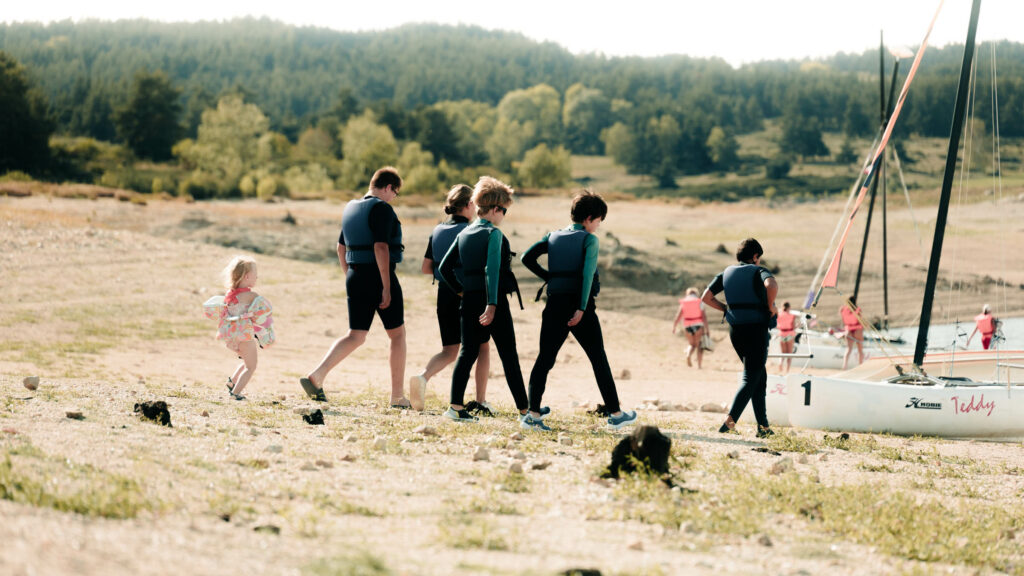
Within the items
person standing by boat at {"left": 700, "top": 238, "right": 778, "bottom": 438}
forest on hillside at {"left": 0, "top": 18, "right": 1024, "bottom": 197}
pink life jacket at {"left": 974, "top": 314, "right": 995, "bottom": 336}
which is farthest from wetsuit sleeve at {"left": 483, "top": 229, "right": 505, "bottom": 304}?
pink life jacket at {"left": 974, "top": 314, "right": 995, "bottom": 336}

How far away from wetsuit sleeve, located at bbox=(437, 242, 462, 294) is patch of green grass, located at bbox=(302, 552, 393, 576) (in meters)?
4.52

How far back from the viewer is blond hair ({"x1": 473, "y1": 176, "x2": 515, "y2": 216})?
26.0 feet

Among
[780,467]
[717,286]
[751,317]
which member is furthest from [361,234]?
[780,467]

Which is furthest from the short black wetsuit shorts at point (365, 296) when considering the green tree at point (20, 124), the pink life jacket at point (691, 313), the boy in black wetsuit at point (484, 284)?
the green tree at point (20, 124)

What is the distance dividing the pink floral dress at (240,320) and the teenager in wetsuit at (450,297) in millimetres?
1542

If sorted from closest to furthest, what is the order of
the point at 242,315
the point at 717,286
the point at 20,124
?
the point at 717,286
the point at 242,315
the point at 20,124

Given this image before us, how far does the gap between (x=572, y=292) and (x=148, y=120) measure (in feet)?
306

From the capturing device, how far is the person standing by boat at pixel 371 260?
8.52 m

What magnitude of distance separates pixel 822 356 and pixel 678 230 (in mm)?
27849

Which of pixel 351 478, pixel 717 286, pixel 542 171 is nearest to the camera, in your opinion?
pixel 351 478

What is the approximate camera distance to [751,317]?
870cm

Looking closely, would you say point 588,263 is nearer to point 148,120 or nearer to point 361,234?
point 361,234

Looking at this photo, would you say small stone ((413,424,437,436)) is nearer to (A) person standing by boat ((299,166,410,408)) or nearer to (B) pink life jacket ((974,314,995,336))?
(A) person standing by boat ((299,166,410,408))

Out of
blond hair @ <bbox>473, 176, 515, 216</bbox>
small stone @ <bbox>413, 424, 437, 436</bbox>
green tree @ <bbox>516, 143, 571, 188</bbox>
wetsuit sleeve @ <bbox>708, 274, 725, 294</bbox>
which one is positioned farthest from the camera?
green tree @ <bbox>516, 143, 571, 188</bbox>
